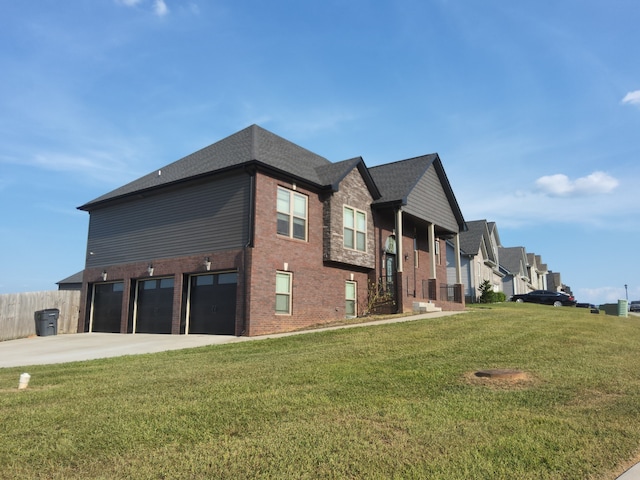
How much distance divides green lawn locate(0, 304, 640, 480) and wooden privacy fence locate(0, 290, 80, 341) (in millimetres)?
11799

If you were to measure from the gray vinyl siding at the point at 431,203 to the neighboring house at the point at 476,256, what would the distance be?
13031 millimetres

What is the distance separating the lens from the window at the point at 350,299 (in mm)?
21766

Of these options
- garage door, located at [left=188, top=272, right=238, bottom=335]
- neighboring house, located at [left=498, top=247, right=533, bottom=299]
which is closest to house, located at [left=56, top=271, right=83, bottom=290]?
garage door, located at [left=188, top=272, right=238, bottom=335]

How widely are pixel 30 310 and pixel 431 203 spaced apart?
19.9m

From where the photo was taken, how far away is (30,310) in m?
21.2

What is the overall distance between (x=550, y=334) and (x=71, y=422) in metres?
11.7

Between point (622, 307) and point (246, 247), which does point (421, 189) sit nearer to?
point (246, 247)

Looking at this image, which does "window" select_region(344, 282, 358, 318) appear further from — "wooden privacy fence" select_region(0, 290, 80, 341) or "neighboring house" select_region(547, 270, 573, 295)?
"neighboring house" select_region(547, 270, 573, 295)

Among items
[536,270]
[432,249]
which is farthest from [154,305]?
[536,270]

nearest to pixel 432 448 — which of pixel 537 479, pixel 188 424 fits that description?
pixel 537 479

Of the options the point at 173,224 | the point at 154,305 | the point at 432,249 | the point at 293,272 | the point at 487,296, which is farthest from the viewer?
the point at 487,296

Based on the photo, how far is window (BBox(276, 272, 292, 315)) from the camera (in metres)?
18.2

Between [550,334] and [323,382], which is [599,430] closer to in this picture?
[323,382]

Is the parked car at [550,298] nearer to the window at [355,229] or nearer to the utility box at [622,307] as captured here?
the utility box at [622,307]
